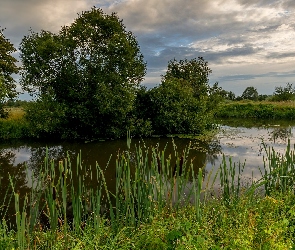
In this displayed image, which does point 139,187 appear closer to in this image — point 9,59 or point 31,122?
point 31,122

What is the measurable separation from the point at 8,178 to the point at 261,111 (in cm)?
2809

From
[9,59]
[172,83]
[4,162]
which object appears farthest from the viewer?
[9,59]

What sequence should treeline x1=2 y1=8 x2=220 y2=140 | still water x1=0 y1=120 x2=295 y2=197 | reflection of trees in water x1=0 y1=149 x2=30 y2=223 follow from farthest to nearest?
treeline x1=2 y1=8 x2=220 y2=140, still water x1=0 y1=120 x2=295 y2=197, reflection of trees in water x1=0 y1=149 x2=30 y2=223

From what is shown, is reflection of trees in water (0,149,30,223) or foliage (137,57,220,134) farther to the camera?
foliage (137,57,220,134)

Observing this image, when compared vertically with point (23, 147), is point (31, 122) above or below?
above

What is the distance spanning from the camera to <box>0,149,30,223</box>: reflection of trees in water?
7387mm

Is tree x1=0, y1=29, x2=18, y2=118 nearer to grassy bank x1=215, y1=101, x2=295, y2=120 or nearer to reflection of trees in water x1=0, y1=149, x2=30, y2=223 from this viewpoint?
reflection of trees in water x1=0, y1=149, x2=30, y2=223

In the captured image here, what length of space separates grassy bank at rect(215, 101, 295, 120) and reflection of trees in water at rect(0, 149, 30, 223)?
25358 mm

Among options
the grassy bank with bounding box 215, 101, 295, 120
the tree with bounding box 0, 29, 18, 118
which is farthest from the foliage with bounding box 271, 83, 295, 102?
the tree with bounding box 0, 29, 18, 118

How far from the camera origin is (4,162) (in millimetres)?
12672

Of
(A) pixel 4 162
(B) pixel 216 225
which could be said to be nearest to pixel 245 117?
(A) pixel 4 162

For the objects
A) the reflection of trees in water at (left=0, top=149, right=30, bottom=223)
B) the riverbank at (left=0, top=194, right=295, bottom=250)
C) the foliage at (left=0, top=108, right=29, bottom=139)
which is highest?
the foliage at (left=0, top=108, right=29, bottom=139)

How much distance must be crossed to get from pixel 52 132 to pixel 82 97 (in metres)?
3.00

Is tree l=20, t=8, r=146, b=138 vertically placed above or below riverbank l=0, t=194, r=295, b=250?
above
